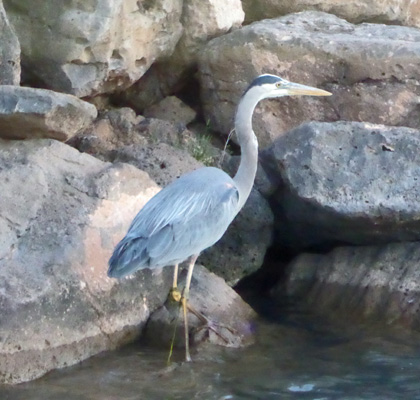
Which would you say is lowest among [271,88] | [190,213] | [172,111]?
[190,213]

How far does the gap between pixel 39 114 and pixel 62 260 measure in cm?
89

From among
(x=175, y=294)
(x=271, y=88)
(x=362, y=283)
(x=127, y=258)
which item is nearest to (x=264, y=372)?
(x=175, y=294)

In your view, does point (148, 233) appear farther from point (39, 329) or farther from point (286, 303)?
point (286, 303)

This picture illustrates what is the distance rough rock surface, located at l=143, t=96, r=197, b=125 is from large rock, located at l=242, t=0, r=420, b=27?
112 centimetres

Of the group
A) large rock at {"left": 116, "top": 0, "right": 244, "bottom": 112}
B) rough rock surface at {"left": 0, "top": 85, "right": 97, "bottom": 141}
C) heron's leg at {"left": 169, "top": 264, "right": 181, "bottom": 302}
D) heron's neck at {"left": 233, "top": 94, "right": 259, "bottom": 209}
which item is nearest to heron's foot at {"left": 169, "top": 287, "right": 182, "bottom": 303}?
heron's leg at {"left": 169, "top": 264, "right": 181, "bottom": 302}

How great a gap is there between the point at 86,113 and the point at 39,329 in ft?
4.61

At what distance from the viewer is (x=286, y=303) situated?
6035mm

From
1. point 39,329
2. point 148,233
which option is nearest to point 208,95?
point 148,233

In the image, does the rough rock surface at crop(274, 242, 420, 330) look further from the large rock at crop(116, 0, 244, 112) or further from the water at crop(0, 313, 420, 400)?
the large rock at crop(116, 0, 244, 112)

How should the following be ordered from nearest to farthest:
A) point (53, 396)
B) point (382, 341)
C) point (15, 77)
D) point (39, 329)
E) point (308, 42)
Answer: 1. point (53, 396)
2. point (39, 329)
3. point (382, 341)
4. point (15, 77)
5. point (308, 42)

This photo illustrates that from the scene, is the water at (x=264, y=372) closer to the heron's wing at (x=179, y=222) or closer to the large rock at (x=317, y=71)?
the heron's wing at (x=179, y=222)

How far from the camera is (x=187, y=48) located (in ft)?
23.7

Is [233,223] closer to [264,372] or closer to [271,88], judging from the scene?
[271,88]

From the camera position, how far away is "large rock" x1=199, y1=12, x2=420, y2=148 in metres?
6.68
